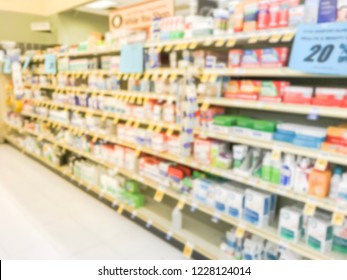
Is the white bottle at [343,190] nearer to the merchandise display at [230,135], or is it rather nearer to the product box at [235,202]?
the merchandise display at [230,135]

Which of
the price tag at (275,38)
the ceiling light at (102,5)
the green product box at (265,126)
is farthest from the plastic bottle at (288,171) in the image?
the ceiling light at (102,5)

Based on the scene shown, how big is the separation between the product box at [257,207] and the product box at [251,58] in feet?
3.24

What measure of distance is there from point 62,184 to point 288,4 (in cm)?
414

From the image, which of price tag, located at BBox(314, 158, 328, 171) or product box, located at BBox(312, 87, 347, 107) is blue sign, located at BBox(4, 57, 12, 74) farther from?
price tag, located at BBox(314, 158, 328, 171)

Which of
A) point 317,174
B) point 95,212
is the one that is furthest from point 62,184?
point 317,174

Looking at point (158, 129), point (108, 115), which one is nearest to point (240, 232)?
point (158, 129)

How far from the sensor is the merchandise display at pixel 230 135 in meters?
2.10

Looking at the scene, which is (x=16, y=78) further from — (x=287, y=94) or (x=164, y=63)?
(x=287, y=94)

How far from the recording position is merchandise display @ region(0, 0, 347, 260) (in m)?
2.10

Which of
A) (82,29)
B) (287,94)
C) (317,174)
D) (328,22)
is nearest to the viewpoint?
(328,22)

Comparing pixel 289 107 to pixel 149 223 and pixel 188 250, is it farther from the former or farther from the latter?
pixel 149 223

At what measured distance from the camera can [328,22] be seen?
189cm

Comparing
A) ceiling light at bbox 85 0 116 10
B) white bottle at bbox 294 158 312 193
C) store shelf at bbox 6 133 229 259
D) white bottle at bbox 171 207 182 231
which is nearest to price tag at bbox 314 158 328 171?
white bottle at bbox 294 158 312 193

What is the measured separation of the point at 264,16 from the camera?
2207mm
